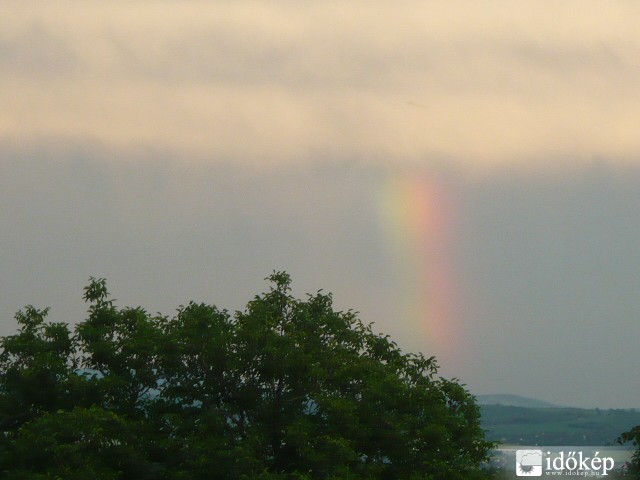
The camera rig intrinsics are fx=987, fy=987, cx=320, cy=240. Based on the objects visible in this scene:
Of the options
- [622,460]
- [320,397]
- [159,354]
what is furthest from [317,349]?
[622,460]

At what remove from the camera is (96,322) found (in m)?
33.2

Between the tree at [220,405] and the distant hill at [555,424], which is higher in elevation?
the distant hill at [555,424]

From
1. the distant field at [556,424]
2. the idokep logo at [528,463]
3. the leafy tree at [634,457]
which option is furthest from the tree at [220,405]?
the distant field at [556,424]

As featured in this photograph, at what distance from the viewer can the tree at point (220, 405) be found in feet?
91.1

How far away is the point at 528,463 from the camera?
36031 millimetres

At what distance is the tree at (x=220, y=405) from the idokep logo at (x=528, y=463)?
116 inches

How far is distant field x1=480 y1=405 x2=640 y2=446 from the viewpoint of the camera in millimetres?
126312

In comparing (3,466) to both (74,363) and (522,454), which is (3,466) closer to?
(74,363)

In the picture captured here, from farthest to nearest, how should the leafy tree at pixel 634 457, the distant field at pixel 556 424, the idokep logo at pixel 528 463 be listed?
the distant field at pixel 556 424 < the leafy tree at pixel 634 457 < the idokep logo at pixel 528 463

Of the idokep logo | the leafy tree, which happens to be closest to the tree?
the idokep logo

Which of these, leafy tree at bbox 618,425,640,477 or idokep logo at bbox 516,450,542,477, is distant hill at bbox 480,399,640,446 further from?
idokep logo at bbox 516,450,542,477

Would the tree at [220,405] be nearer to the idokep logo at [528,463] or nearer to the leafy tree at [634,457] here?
the idokep logo at [528,463]

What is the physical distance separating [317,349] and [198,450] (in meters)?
5.55

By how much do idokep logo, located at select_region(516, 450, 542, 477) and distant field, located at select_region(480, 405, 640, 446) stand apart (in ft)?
272
